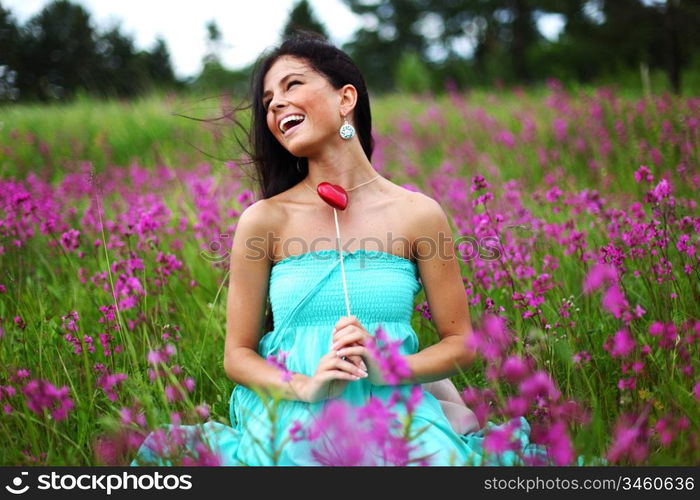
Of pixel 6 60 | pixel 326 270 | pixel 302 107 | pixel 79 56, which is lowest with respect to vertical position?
pixel 326 270

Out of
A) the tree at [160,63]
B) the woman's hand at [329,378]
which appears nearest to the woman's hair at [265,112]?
the woman's hand at [329,378]

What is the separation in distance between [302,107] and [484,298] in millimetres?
1275

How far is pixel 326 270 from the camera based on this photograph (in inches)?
87.4

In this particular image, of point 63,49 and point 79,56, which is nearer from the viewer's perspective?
point 63,49

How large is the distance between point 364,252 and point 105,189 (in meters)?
4.19

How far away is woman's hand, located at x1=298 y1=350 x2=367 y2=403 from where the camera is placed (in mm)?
1847

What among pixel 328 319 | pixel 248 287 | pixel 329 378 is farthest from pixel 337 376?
pixel 248 287

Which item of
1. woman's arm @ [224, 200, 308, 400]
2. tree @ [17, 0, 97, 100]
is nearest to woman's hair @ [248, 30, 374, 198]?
woman's arm @ [224, 200, 308, 400]

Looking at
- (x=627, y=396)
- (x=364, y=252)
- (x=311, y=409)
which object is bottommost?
(x=627, y=396)

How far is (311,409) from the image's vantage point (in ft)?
6.57

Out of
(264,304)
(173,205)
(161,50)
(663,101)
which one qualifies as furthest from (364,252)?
(161,50)

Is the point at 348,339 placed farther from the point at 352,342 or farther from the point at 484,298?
the point at 484,298

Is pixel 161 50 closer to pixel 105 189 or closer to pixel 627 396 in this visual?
pixel 105 189

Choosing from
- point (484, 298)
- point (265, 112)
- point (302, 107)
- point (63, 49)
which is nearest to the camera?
point (302, 107)
